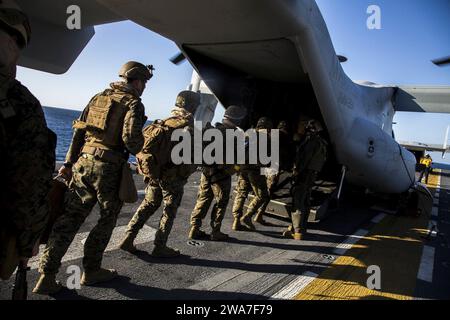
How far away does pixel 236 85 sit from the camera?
606 cm

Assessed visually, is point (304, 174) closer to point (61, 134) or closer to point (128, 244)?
point (128, 244)

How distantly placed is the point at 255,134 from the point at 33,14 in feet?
10.9

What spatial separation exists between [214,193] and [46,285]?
2.45 meters

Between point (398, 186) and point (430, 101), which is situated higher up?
point (430, 101)

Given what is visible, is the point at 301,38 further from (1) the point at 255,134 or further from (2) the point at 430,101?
(2) the point at 430,101

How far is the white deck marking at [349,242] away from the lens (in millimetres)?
4509

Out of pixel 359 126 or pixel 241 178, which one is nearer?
pixel 241 178

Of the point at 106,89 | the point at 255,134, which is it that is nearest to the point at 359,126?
the point at 255,134

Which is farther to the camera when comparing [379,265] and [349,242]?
[349,242]

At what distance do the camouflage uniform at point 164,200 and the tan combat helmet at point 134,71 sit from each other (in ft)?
2.54

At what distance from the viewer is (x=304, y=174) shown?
16.2 feet

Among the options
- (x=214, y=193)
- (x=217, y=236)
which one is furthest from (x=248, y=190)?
(x=217, y=236)

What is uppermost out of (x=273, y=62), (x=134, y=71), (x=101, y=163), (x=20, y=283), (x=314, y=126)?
(x=273, y=62)

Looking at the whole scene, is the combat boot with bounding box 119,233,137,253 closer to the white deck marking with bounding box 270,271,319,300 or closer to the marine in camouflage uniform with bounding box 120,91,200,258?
the marine in camouflage uniform with bounding box 120,91,200,258
